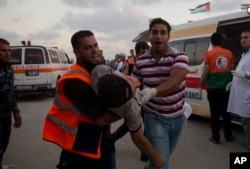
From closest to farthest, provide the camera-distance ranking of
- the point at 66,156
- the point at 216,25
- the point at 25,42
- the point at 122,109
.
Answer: the point at 122,109 < the point at 66,156 < the point at 216,25 < the point at 25,42

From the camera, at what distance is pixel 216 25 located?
6316 millimetres

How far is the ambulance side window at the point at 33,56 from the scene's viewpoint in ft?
38.1

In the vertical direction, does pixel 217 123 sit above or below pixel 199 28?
below

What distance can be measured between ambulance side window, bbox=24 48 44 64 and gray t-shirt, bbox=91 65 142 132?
409 inches

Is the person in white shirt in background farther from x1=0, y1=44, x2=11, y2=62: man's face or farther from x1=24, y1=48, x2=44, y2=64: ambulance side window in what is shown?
x1=24, y1=48, x2=44, y2=64: ambulance side window

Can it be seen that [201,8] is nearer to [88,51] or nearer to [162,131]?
[162,131]

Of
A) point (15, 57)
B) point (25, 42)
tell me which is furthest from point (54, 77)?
point (25, 42)

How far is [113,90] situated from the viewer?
1590 millimetres

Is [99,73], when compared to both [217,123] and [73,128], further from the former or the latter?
[217,123]

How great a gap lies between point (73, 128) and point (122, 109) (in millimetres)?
337

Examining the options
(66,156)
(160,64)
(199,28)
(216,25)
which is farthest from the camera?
(199,28)

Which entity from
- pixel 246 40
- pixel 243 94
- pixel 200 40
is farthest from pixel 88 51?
pixel 200 40

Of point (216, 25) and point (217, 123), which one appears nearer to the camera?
point (217, 123)

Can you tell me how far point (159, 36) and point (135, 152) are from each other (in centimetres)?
276
